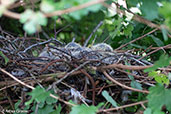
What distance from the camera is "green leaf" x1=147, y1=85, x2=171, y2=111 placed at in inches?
32.2

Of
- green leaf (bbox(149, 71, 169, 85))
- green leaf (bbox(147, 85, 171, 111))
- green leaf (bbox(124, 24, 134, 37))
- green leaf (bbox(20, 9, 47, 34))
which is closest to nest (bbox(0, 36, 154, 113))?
green leaf (bbox(149, 71, 169, 85))

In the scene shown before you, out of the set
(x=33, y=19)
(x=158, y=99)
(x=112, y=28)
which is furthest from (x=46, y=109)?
(x=112, y=28)

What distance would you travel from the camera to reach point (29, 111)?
1.09 meters

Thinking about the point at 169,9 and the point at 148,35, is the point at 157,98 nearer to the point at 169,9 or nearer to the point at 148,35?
the point at 169,9

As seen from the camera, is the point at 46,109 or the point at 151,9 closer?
the point at 151,9

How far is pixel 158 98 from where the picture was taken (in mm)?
834

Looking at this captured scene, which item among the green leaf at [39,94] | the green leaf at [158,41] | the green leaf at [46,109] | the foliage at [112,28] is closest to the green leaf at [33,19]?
the foliage at [112,28]

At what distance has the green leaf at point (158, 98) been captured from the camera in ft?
2.68

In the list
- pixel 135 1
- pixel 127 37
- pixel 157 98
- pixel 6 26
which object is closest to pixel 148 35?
pixel 127 37

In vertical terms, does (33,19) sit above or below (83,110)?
above

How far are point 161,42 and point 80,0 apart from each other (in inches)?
40.0

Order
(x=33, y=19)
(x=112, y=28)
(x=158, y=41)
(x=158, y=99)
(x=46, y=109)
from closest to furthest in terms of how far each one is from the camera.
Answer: (x=33, y=19) → (x=158, y=99) → (x=46, y=109) → (x=158, y=41) → (x=112, y=28)

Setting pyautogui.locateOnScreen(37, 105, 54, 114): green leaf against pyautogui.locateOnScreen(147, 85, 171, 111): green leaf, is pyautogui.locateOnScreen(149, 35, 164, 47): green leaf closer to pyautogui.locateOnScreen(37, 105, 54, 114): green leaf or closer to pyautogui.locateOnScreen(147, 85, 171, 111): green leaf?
pyautogui.locateOnScreen(147, 85, 171, 111): green leaf

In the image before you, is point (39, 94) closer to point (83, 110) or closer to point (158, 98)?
point (83, 110)
